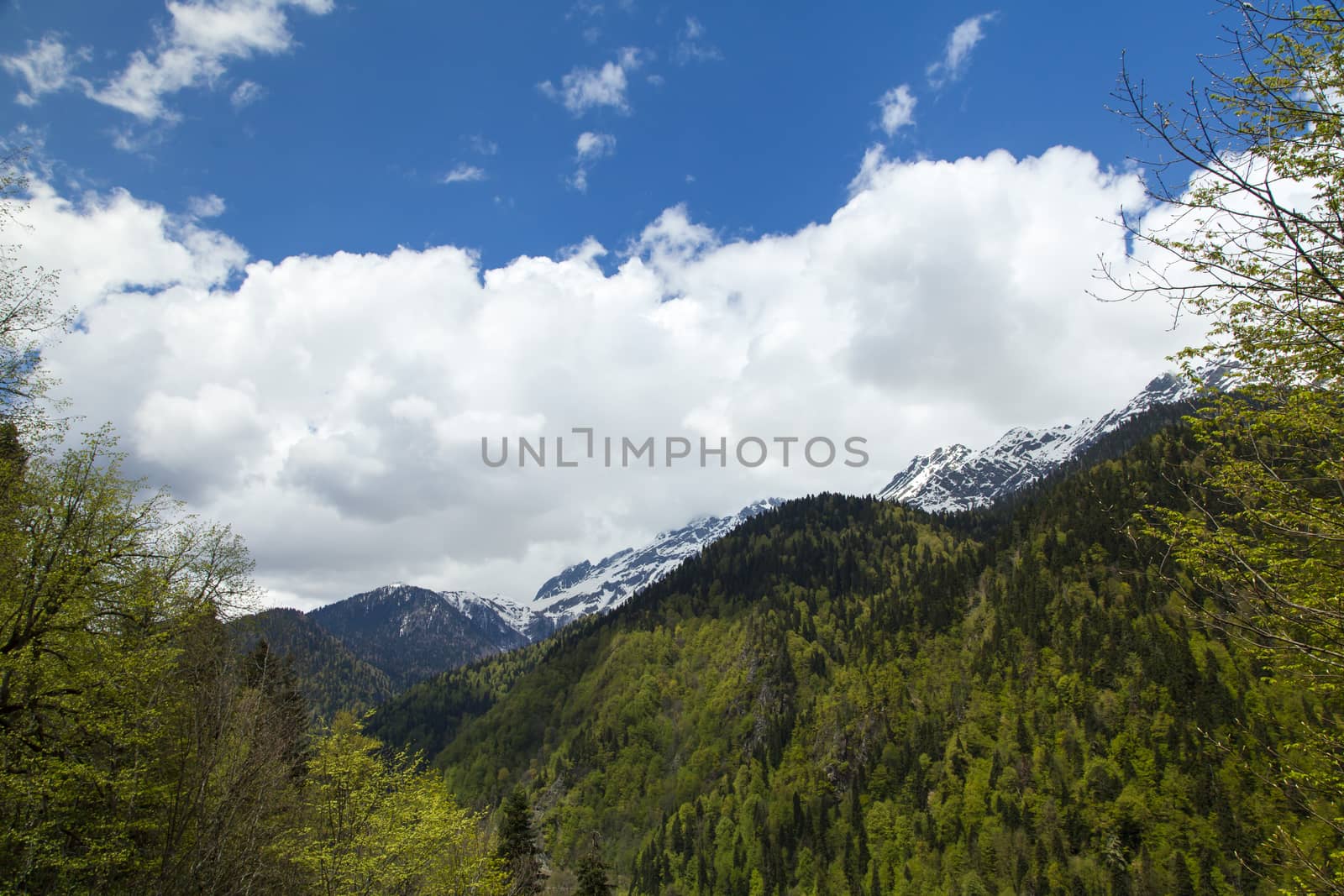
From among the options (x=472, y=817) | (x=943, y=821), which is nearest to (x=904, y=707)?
(x=943, y=821)

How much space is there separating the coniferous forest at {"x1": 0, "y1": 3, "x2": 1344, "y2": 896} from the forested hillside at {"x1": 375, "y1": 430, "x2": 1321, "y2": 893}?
0.57m

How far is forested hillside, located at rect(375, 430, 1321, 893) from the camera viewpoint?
9694 centimetres

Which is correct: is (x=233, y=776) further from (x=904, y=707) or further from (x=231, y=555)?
(x=904, y=707)

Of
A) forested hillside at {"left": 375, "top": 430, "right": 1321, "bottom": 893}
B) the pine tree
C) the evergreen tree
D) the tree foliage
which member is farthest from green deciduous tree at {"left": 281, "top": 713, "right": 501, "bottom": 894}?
forested hillside at {"left": 375, "top": 430, "right": 1321, "bottom": 893}

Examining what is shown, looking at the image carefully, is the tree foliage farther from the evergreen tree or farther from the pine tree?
the evergreen tree

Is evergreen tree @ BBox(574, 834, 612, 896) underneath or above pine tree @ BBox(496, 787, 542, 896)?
underneath

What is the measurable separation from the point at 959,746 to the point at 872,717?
79.4 feet

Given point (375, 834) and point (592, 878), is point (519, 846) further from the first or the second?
point (375, 834)

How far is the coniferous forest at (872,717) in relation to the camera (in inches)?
410

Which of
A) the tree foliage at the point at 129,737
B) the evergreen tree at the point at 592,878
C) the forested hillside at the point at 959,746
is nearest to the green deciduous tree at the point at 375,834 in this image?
the tree foliage at the point at 129,737

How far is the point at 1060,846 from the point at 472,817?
4229 inches

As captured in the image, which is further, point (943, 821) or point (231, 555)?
point (943, 821)

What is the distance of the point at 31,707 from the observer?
1778 centimetres

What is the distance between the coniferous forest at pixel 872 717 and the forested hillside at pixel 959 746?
57 centimetres
